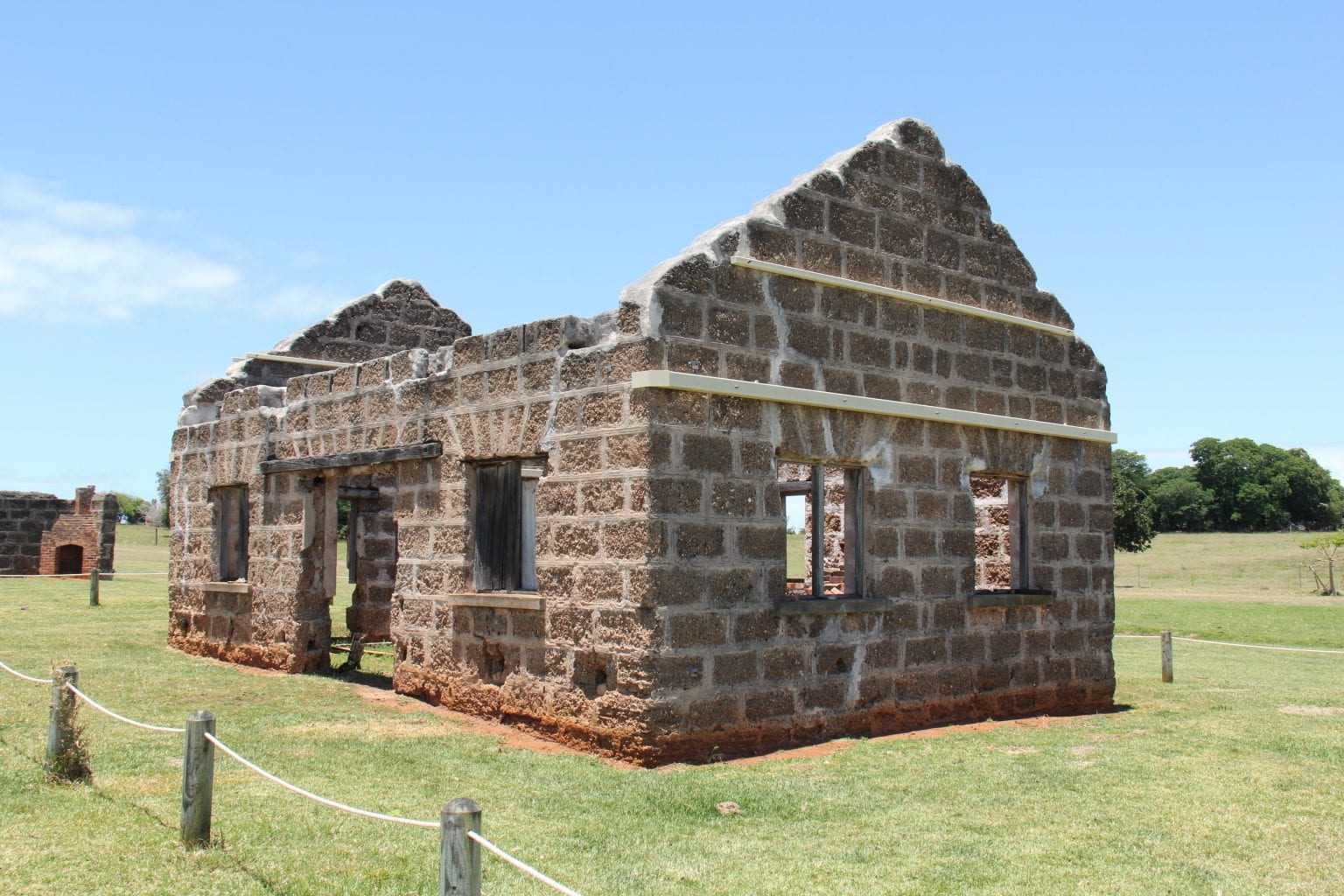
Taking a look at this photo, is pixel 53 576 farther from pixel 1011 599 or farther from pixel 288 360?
pixel 1011 599

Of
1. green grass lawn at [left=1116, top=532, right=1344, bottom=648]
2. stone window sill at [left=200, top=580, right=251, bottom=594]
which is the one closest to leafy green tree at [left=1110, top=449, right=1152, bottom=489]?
green grass lawn at [left=1116, top=532, right=1344, bottom=648]

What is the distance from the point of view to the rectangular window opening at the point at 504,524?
1127 cm

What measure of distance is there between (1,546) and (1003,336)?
29.8m

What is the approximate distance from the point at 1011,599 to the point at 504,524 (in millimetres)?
5098

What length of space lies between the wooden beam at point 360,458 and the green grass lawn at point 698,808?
2426 millimetres

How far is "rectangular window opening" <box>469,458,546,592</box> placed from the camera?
11.3m

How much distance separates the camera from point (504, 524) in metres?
11.4

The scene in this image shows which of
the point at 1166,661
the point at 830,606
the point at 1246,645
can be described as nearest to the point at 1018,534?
the point at 830,606

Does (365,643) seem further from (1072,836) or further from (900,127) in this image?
(1072,836)

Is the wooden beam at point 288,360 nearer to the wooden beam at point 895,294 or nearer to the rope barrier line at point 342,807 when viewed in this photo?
the wooden beam at point 895,294

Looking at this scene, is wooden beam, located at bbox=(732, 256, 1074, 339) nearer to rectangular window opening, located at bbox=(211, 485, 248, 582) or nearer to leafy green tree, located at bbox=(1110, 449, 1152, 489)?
rectangular window opening, located at bbox=(211, 485, 248, 582)

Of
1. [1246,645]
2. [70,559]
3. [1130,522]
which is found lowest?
[1246,645]

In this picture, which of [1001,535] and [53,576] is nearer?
[1001,535]

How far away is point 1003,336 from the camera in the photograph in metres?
12.7
